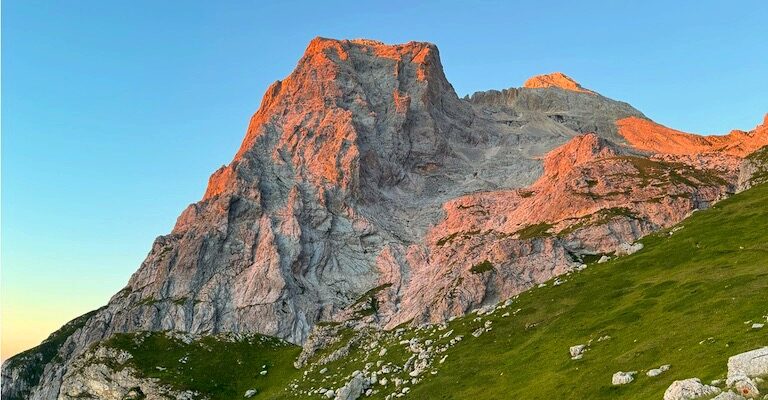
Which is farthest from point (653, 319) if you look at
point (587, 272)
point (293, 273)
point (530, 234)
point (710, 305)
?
point (293, 273)

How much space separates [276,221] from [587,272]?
11651cm

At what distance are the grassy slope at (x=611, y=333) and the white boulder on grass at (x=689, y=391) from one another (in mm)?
3841

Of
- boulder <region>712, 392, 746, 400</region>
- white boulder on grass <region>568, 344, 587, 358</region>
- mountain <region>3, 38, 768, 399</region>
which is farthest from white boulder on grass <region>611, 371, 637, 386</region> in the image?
mountain <region>3, 38, 768, 399</region>

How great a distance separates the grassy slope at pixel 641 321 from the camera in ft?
142

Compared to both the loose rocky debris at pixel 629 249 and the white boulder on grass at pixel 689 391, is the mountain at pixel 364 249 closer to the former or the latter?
the loose rocky debris at pixel 629 249

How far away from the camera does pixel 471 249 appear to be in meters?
153

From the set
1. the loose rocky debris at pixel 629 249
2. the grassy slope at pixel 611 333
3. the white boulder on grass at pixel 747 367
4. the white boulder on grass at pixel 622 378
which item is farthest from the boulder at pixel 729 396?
the loose rocky debris at pixel 629 249

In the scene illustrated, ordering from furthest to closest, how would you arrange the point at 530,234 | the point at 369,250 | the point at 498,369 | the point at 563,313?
the point at 369,250 → the point at 530,234 → the point at 563,313 → the point at 498,369

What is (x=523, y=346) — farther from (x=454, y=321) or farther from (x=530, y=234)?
(x=530, y=234)

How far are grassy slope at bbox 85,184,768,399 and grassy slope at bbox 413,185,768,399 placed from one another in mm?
154

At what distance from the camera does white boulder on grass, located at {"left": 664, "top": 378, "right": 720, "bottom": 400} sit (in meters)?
29.9

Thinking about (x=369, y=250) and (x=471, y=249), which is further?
(x=369, y=250)

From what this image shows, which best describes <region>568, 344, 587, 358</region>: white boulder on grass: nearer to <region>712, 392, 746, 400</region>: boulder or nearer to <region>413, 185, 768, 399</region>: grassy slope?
<region>413, 185, 768, 399</region>: grassy slope

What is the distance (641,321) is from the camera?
57000mm
